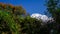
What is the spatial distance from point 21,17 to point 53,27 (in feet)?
5.90

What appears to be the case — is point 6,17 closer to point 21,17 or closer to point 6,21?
point 6,21

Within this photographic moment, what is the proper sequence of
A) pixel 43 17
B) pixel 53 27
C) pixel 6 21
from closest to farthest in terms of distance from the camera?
pixel 53 27, pixel 6 21, pixel 43 17

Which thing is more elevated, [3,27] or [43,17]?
[43,17]

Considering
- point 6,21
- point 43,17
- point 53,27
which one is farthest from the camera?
point 43,17

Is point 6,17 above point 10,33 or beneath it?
above

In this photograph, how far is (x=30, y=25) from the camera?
802 centimetres

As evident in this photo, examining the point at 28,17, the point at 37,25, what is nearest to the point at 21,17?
the point at 28,17

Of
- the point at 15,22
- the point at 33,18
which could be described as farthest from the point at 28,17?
the point at 15,22

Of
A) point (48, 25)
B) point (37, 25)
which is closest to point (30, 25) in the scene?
point (37, 25)

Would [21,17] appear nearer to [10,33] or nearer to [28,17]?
[28,17]

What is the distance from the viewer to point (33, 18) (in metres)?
8.61

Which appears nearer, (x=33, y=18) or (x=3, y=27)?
(x=3, y=27)

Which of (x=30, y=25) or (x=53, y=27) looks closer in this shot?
(x=53, y=27)

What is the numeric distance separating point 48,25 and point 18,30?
1124mm
